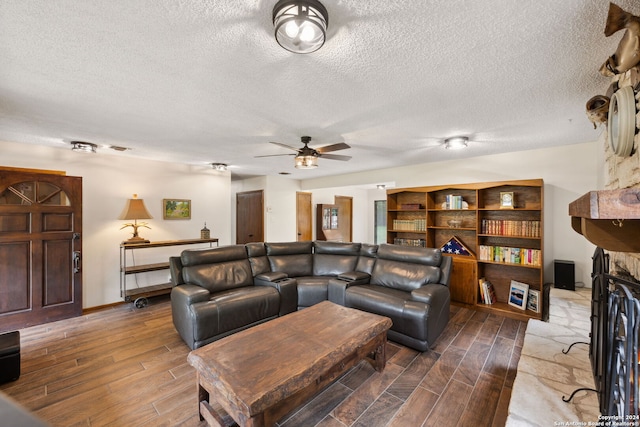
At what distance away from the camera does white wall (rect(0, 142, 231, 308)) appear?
3654 millimetres

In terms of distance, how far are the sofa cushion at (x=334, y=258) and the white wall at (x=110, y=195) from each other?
262 centimetres

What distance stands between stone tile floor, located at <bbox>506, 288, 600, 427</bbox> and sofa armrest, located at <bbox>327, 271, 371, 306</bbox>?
1.79m

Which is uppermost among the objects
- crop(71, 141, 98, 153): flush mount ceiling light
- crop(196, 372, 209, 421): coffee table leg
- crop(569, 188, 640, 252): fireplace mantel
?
crop(71, 141, 98, 153): flush mount ceiling light

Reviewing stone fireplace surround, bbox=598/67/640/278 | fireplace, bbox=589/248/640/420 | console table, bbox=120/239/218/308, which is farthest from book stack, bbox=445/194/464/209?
console table, bbox=120/239/218/308

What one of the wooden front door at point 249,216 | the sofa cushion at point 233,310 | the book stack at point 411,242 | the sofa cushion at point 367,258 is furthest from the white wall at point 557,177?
the wooden front door at point 249,216

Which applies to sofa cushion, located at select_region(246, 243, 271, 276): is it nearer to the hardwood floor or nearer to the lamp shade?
the hardwood floor

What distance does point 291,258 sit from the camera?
416 centimetres

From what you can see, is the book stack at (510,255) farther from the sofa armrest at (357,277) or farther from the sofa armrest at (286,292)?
the sofa armrest at (286,292)

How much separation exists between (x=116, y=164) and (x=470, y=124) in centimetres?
503

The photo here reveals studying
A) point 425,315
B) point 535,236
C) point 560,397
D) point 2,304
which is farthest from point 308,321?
point 2,304

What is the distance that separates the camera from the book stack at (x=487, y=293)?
383 centimetres

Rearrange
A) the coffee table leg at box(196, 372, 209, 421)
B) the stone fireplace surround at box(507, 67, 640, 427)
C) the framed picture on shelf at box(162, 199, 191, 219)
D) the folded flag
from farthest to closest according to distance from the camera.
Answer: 1. the framed picture on shelf at box(162, 199, 191, 219)
2. the folded flag
3. the coffee table leg at box(196, 372, 209, 421)
4. the stone fireplace surround at box(507, 67, 640, 427)

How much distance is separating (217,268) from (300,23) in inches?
120

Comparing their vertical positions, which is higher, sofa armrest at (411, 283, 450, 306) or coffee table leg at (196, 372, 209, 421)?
sofa armrest at (411, 283, 450, 306)
